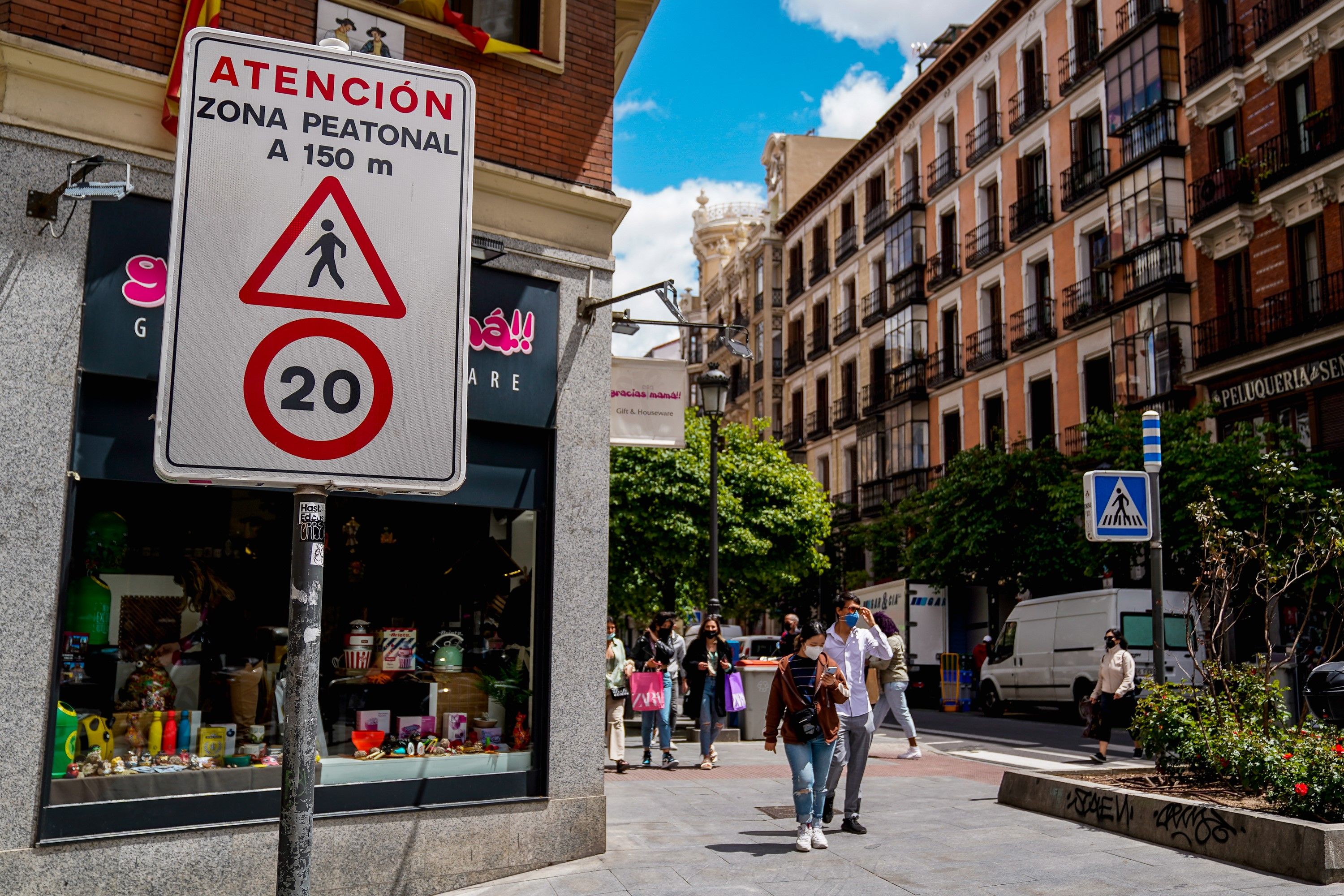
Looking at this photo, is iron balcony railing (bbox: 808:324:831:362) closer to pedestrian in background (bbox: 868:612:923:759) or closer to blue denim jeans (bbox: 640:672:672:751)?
pedestrian in background (bbox: 868:612:923:759)

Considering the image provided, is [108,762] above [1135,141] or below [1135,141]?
below

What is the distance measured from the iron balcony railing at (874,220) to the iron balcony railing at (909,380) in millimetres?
5735

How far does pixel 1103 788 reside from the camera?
9.41 meters

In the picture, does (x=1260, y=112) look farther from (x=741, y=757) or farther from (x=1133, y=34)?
(x=741, y=757)

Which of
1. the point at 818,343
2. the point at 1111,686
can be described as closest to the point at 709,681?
the point at 1111,686

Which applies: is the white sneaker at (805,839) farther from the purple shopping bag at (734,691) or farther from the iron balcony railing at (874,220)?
the iron balcony railing at (874,220)

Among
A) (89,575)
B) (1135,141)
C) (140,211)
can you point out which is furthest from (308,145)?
(1135,141)

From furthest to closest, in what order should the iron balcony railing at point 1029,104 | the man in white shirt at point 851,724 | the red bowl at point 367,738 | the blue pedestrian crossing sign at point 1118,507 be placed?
the iron balcony railing at point 1029,104 < the blue pedestrian crossing sign at point 1118,507 < the man in white shirt at point 851,724 < the red bowl at point 367,738

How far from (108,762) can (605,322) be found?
4245 millimetres

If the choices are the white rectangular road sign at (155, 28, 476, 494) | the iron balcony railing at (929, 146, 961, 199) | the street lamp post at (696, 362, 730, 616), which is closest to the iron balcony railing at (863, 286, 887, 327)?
the iron balcony railing at (929, 146, 961, 199)

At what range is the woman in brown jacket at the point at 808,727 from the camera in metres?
8.75

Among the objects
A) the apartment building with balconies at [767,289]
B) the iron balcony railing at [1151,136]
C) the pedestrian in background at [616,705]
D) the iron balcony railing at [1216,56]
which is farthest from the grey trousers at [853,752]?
the apartment building with balconies at [767,289]

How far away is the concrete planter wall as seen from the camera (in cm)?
725

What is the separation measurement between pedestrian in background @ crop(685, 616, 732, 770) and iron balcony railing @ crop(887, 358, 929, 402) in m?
27.4
